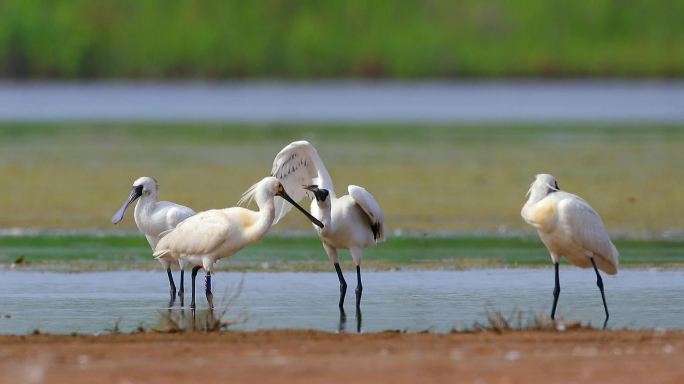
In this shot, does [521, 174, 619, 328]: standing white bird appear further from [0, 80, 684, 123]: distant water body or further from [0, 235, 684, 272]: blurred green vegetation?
[0, 80, 684, 123]: distant water body

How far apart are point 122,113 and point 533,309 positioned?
1948 inches

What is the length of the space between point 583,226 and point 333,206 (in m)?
2.41

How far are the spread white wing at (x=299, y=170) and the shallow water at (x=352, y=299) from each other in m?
0.94

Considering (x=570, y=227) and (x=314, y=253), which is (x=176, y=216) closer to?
(x=314, y=253)

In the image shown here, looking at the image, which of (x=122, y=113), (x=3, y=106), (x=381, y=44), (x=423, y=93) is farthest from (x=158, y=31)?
(x=122, y=113)

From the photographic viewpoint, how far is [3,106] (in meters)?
71.7

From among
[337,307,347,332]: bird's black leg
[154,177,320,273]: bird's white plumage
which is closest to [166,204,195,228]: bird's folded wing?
[154,177,320,273]: bird's white plumage

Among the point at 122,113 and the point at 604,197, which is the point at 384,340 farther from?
the point at 122,113

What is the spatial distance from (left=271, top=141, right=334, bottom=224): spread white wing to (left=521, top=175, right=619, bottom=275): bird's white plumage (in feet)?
Result: 6.58

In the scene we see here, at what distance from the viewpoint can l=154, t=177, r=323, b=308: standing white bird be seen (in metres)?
13.6

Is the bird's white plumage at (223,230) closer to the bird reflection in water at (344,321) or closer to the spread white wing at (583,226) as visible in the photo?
the bird reflection in water at (344,321)

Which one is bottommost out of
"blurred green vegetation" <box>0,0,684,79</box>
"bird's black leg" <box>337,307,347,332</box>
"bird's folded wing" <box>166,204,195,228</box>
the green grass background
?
"bird's black leg" <box>337,307,347,332</box>

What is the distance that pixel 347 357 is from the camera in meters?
10.5

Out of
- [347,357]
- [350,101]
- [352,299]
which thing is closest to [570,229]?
[352,299]
